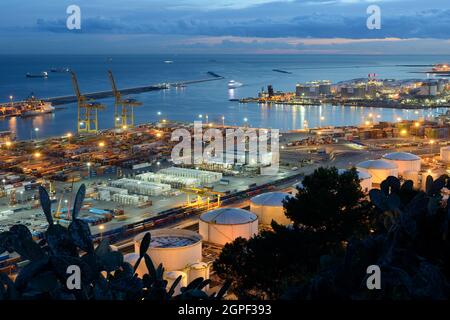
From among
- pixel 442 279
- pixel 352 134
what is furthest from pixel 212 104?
pixel 442 279

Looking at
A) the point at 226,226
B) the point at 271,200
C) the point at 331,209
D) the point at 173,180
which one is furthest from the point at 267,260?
the point at 173,180

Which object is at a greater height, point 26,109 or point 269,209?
point 26,109

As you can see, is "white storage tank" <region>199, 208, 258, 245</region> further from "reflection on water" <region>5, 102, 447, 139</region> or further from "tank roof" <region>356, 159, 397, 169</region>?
"reflection on water" <region>5, 102, 447, 139</region>

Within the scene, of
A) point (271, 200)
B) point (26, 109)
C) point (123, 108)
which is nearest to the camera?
point (271, 200)

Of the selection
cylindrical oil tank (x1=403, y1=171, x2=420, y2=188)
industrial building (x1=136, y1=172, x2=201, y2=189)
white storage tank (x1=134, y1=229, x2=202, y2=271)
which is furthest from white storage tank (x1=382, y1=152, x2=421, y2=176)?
white storage tank (x1=134, y1=229, x2=202, y2=271)

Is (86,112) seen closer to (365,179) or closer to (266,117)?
(266,117)

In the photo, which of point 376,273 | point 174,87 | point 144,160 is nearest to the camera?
point 376,273

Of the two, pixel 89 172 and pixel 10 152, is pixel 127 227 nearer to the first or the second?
pixel 89 172
